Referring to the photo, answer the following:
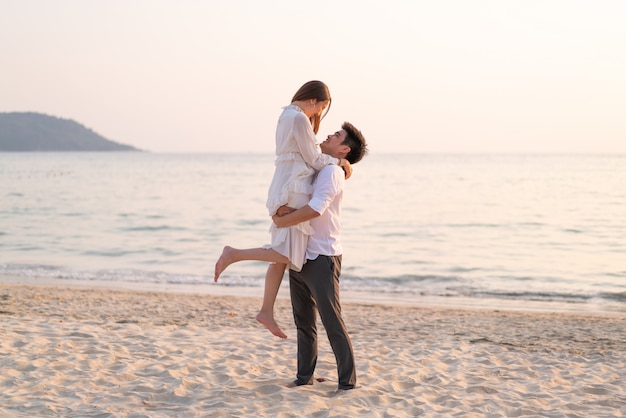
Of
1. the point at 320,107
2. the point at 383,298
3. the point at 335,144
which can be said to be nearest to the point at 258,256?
the point at 335,144

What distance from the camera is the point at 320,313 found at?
5.00 m

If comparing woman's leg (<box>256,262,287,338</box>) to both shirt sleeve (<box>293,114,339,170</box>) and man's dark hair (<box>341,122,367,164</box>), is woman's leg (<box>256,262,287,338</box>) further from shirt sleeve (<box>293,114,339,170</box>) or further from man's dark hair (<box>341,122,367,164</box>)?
man's dark hair (<box>341,122,367,164</box>)

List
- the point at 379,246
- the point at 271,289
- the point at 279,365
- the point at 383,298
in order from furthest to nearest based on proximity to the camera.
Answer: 1. the point at 379,246
2. the point at 383,298
3. the point at 279,365
4. the point at 271,289

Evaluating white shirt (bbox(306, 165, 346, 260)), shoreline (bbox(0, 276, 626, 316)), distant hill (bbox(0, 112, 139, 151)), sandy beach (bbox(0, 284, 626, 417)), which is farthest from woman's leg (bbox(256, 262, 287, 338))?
distant hill (bbox(0, 112, 139, 151))

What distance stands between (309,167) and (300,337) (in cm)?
136

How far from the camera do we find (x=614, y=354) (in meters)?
7.02

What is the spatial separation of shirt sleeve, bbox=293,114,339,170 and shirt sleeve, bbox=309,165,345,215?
79 mm

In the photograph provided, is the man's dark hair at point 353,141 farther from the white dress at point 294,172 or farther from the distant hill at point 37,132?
the distant hill at point 37,132

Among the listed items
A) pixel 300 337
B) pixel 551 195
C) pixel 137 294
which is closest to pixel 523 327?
pixel 300 337

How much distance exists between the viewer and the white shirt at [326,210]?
4645 millimetres

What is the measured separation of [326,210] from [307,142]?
1.78 ft

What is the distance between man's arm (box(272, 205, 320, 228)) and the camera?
4.63 metres

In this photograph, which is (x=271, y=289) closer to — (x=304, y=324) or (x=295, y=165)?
(x=304, y=324)

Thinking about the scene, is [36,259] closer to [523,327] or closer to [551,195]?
[523,327]
